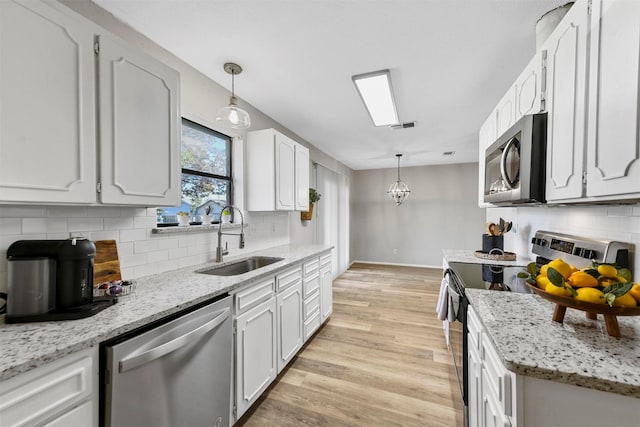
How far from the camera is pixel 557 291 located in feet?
2.96

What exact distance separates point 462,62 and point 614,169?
142cm

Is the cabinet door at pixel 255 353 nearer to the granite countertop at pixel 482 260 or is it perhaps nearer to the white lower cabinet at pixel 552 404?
the white lower cabinet at pixel 552 404

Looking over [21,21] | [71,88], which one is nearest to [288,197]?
[71,88]

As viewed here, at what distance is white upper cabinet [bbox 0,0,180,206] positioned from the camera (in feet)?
3.04

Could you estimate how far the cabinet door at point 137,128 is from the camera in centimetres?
121

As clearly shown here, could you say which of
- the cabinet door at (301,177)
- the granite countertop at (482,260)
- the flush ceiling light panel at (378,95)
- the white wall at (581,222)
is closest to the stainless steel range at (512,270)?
the white wall at (581,222)

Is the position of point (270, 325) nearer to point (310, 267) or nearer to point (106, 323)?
point (310, 267)

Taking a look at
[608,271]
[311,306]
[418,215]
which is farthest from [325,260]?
[418,215]

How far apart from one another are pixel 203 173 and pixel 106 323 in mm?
1474

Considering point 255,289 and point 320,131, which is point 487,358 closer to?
point 255,289

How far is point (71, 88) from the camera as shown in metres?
1.08

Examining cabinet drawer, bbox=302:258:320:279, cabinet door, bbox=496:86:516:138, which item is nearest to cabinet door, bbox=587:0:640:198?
cabinet door, bbox=496:86:516:138

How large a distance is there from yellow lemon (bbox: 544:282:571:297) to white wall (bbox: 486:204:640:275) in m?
0.64

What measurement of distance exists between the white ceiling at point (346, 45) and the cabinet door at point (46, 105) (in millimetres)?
590
